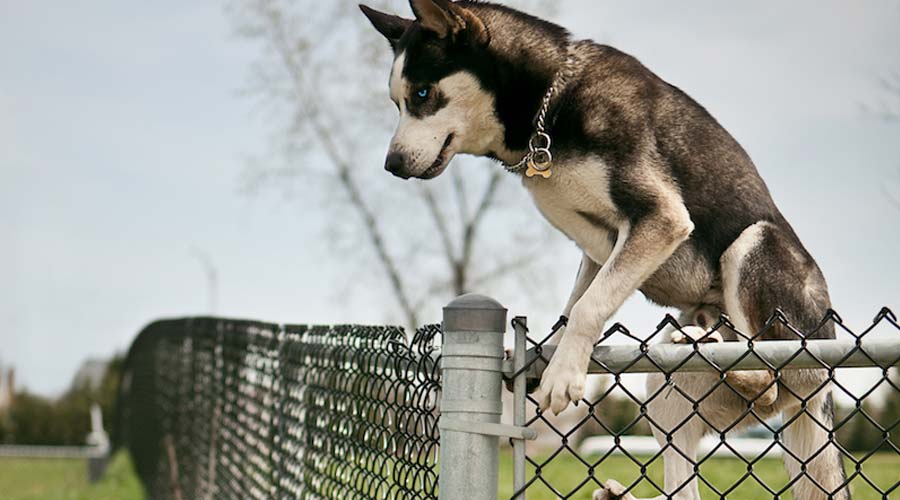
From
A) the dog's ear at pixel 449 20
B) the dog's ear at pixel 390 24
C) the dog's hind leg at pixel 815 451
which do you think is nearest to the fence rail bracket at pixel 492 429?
the dog's hind leg at pixel 815 451

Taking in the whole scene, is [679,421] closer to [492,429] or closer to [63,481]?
[492,429]

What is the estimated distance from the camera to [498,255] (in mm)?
22828

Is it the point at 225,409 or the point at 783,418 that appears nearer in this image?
the point at 783,418

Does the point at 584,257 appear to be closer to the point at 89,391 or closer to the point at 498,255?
the point at 498,255

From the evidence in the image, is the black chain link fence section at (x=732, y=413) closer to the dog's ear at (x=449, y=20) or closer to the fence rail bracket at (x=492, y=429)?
the fence rail bracket at (x=492, y=429)

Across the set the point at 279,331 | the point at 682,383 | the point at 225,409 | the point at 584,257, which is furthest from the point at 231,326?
the point at 682,383

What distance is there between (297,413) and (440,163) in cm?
128

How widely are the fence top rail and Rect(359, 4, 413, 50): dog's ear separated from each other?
2.05 meters

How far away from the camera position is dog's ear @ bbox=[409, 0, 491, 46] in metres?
3.55

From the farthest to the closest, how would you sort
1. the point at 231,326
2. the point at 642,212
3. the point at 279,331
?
the point at 231,326
the point at 279,331
the point at 642,212

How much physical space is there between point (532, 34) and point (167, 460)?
17.4 ft

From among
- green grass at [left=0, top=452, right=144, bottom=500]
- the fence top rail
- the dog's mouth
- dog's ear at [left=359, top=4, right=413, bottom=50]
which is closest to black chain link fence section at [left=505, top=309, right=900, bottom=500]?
the fence top rail

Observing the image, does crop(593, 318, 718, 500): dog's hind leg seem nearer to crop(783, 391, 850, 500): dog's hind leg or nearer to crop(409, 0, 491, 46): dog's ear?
crop(783, 391, 850, 500): dog's hind leg

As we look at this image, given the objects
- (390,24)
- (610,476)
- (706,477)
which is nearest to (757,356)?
(390,24)
